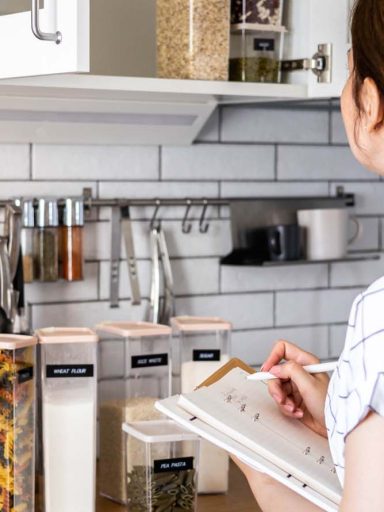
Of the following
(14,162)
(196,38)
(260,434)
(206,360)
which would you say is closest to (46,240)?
(14,162)

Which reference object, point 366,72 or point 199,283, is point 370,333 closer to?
point 366,72

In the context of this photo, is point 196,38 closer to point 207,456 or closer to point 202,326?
point 202,326

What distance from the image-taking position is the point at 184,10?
67.7 inches

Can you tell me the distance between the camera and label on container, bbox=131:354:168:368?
177 cm

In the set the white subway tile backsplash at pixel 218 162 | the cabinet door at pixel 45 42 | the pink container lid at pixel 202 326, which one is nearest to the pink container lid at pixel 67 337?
the pink container lid at pixel 202 326

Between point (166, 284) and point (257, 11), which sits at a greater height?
point (257, 11)

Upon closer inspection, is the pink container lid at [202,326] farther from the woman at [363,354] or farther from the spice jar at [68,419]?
the woman at [363,354]

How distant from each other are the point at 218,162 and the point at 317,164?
263 millimetres

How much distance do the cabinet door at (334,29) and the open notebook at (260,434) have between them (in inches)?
23.5

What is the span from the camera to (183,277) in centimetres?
213

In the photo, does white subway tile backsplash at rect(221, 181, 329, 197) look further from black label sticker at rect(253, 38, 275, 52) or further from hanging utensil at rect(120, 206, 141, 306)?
black label sticker at rect(253, 38, 275, 52)

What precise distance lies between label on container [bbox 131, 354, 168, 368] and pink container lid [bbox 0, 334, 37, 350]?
0.23 metres

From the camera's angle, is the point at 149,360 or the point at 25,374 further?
the point at 149,360

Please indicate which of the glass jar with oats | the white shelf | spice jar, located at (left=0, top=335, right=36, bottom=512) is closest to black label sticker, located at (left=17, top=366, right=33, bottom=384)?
spice jar, located at (left=0, top=335, right=36, bottom=512)
